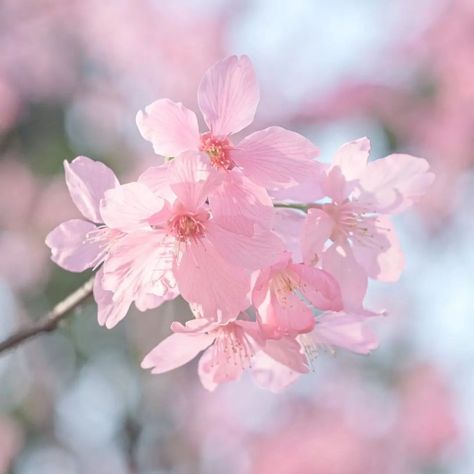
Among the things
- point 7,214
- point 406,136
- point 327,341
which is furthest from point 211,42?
point 327,341

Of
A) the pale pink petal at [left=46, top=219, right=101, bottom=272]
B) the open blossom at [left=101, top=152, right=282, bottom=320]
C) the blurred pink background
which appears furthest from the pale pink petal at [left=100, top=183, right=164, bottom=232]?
the blurred pink background

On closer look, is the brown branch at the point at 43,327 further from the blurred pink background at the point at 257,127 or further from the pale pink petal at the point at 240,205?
the blurred pink background at the point at 257,127

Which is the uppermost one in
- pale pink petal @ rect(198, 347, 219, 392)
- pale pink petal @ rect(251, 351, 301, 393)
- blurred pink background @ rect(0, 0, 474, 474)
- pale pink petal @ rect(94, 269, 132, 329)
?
pale pink petal @ rect(94, 269, 132, 329)

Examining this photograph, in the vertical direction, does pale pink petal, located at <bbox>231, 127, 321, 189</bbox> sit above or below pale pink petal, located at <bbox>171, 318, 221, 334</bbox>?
above

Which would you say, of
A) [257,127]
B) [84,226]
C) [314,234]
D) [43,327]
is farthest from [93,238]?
Result: [257,127]

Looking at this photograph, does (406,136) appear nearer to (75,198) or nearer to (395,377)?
(395,377)

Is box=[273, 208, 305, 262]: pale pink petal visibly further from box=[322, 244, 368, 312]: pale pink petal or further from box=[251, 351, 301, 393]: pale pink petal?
box=[251, 351, 301, 393]: pale pink petal

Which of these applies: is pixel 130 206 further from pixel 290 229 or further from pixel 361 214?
pixel 361 214
